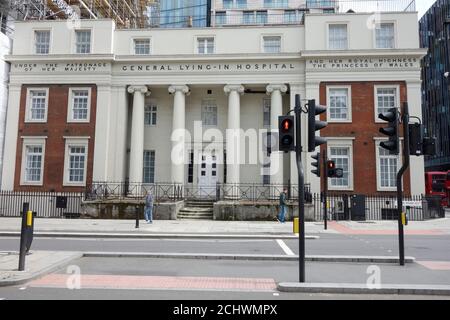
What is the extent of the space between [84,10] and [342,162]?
1007 inches

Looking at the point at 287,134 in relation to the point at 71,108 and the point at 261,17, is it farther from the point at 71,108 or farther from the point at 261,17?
the point at 261,17

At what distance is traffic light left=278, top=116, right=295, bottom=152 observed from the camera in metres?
8.03

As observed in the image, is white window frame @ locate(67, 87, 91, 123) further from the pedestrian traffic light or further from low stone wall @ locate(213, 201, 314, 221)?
the pedestrian traffic light

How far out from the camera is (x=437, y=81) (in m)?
59.0

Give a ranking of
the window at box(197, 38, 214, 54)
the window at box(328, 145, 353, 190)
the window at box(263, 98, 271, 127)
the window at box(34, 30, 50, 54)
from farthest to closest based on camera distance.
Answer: the window at box(263, 98, 271, 127) → the window at box(34, 30, 50, 54) → the window at box(197, 38, 214, 54) → the window at box(328, 145, 353, 190)

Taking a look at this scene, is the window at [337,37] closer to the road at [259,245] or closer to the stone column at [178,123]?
the stone column at [178,123]

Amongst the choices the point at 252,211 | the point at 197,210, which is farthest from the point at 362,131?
the point at 197,210

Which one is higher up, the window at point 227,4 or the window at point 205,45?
the window at point 227,4

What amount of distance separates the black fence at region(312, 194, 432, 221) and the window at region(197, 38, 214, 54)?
12387 mm

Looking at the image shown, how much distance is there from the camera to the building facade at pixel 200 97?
85.2 ft

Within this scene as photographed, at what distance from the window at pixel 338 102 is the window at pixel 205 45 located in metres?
8.62

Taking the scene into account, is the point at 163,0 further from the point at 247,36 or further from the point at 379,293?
the point at 379,293

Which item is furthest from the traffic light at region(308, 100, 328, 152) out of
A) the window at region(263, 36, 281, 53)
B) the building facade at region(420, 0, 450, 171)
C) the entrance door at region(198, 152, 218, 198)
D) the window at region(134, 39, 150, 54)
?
the building facade at region(420, 0, 450, 171)

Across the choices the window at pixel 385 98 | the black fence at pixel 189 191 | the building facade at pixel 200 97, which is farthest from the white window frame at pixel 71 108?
the window at pixel 385 98
